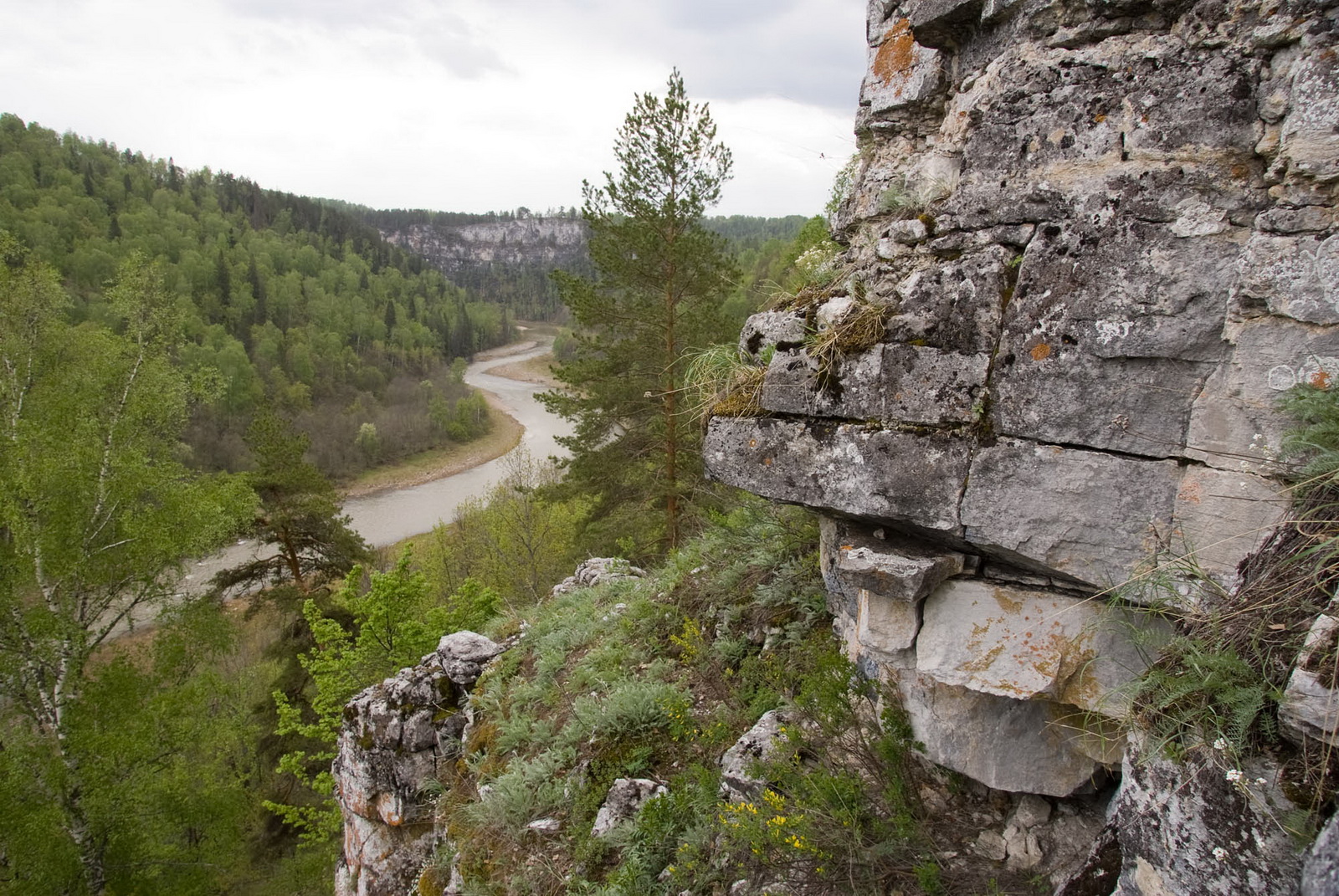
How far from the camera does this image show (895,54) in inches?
158

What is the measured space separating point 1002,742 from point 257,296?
3400 inches

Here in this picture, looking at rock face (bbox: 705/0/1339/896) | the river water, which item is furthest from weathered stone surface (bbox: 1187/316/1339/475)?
the river water

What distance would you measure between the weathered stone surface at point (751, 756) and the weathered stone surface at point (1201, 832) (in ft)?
6.32

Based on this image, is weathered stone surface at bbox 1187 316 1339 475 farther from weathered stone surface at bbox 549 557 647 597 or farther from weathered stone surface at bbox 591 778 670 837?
weathered stone surface at bbox 549 557 647 597

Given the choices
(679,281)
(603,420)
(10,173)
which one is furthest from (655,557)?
(10,173)

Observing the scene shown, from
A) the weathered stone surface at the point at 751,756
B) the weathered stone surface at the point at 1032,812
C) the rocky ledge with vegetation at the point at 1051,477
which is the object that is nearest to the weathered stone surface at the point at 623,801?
the rocky ledge with vegetation at the point at 1051,477

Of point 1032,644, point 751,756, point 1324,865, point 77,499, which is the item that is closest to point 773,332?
point 1032,644

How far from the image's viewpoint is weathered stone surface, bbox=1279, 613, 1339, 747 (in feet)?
5.99

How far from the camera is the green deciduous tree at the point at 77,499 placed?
10711 mm

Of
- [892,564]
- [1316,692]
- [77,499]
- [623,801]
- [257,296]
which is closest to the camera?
[1316,692]

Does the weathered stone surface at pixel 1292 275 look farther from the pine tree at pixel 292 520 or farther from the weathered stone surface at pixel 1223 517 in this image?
the pine tree at pixel 292 520

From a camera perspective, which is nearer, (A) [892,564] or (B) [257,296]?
(A) [892,564]

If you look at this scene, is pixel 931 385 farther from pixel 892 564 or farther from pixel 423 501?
pixel 423 501

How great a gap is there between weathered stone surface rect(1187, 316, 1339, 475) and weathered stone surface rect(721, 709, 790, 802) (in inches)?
104
